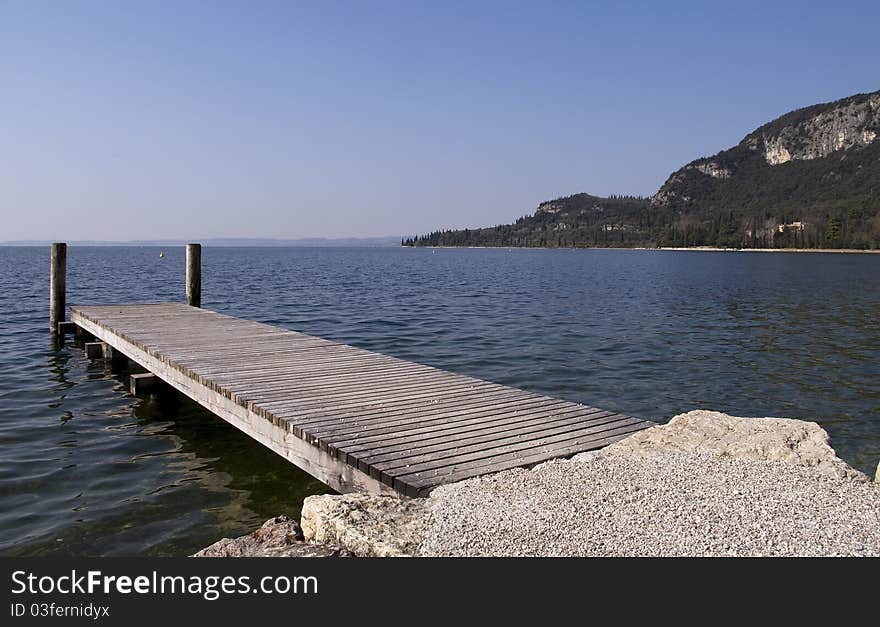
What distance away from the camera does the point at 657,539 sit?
425cm

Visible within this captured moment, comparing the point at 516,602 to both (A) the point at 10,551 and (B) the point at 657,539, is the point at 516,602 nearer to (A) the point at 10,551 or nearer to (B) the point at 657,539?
(B) the point at 657,539

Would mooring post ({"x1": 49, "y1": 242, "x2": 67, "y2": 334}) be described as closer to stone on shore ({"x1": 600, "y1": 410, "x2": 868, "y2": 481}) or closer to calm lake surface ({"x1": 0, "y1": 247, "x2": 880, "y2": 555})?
calm lake surface ({"x1": 0, "y1": 247, "x2": 880, "y2": 555})

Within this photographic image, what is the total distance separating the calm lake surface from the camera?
7.45 meters

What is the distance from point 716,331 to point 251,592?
71.2 ft

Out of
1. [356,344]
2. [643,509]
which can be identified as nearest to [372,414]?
[643,509]

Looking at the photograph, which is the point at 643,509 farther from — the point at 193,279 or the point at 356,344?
the point at 193,279

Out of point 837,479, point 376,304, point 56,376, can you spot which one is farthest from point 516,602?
point 376,304

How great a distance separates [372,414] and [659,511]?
3.67m

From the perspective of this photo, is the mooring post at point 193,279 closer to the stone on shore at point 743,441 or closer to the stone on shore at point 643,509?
the stone on shore at point 643,509

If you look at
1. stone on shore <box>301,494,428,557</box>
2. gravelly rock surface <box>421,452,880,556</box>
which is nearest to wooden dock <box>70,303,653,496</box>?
stone on shore <box>301,494,428,557</box>

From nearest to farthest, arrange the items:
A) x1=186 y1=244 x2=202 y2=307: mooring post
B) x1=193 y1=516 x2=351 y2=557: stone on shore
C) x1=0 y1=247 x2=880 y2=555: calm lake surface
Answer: x1=193 y1=516 x2=351 y2=557: stone on shore
x1=0 y1=247 x2=880 y2=555: calm lake surface
x1=186 y1=244 x2=202 y2=307: mooring post

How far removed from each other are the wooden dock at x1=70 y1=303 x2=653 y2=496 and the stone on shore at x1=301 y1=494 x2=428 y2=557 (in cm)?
39

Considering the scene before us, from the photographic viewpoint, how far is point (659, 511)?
4656 mm

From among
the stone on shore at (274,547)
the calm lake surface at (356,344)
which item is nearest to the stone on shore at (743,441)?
the stone on shore at (274,547)
